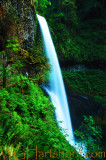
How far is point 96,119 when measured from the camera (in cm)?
881

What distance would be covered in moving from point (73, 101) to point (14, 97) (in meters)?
6.72

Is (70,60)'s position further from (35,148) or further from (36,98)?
(35,148)

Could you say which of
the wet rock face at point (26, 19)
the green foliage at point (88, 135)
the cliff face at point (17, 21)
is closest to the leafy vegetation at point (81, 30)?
the wet rock face at point (26, 19)

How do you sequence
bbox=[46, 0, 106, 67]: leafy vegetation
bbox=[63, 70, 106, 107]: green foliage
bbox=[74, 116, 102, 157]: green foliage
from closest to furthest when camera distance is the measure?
1. bbox=[74, 116, 102, 157]: green foliage
2. bbox=[63, 70, 106, 107]: green foliage
3. bbox=[46, 0, 106, 67]: leafy vegetation

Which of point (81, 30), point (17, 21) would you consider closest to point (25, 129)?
point (17, 21)

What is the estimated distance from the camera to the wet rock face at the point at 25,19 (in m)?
5.80

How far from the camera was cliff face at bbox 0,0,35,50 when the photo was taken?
4.27m

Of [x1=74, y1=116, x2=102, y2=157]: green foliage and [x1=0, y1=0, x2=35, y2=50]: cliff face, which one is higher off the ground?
[x1=0, y1=0, x2=35, y2=50]: cliff face

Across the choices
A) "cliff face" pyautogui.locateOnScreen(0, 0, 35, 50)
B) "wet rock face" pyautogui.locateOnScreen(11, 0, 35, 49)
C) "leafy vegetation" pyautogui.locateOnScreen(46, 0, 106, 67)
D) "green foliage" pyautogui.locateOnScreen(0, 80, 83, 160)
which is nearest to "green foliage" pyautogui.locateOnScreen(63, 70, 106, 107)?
"leafy vegetation" pyautogui.locateOnScreen(46, 0, 106, 67)

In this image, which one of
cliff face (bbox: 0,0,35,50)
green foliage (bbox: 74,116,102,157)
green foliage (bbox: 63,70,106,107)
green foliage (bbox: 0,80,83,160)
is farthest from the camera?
green foliage (bbox: 63,70,106,107)

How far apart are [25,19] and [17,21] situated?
948 mm

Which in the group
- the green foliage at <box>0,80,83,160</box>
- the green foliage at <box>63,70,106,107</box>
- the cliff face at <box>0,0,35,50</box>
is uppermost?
the cliff face at <box>0,0,35,50</box>

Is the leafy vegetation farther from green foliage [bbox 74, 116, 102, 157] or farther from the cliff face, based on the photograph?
green foliage [bbox 74, 116, 102, 157]

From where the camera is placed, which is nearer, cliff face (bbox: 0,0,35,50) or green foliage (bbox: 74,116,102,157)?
cliff face (bbox: 0,0,35,50)
